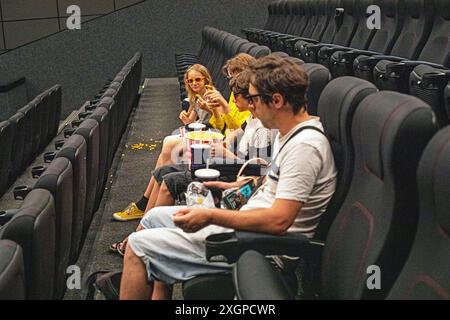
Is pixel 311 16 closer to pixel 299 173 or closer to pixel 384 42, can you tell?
pixel 384 42

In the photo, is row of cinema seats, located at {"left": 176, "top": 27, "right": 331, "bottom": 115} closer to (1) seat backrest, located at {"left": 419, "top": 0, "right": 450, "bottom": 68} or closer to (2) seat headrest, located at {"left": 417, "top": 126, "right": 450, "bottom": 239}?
(2) seat headrest, located at {"left": 417, "top": 126, "right": 450, "bottom": 239}

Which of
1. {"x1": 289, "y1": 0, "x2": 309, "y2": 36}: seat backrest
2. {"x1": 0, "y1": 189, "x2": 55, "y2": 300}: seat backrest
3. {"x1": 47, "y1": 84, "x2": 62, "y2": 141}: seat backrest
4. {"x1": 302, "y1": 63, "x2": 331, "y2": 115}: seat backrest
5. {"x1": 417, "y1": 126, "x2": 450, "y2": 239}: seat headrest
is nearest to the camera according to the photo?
{"x1": 417, "y1": 126, "x2": 450, "y2": 239}: seat headrest

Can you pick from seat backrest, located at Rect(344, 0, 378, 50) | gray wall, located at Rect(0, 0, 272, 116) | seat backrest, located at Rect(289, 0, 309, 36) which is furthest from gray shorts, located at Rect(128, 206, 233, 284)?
gray wall, located at Rect(0, 0, 272, 116)

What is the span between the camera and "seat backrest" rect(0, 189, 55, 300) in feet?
1.75

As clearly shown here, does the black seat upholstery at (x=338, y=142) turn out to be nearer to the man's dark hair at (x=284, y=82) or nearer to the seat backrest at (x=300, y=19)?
the man's dark hair at (x=284, y=82)

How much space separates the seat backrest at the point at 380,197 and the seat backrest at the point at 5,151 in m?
1.17

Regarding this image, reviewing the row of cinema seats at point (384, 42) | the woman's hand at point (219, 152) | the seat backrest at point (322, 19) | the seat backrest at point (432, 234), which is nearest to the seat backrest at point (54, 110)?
the row of cinema seats at point (384, 42)

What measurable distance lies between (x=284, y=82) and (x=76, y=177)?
331mm

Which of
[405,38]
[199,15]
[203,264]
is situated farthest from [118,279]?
Result: [199,15]

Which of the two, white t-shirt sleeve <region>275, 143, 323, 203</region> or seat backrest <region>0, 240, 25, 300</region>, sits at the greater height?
white t-shirt sleeve <region>275, 143, 323, 203</region>

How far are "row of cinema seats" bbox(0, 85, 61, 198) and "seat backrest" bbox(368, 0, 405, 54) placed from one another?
1.16m

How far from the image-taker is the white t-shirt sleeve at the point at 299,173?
620 millimetres

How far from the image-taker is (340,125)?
630 mm

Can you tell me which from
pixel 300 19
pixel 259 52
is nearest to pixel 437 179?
pixel 259 52
